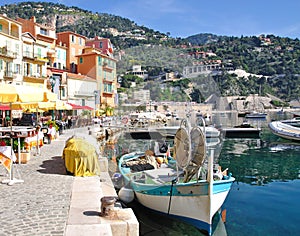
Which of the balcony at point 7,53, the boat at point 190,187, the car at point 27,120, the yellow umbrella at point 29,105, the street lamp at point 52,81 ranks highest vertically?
the balcony at point 7,53

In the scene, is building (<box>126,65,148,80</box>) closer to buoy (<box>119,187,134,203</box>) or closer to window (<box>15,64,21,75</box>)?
buoy (<box>119,187,134,203</box>)

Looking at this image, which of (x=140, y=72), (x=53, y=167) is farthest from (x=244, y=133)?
(x=53, y=167)

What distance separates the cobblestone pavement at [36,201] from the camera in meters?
6.10

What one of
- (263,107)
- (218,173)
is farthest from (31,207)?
(263,107)

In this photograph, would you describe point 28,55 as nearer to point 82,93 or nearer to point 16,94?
point 82,93

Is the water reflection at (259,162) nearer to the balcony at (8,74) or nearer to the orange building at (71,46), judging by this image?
the balcony at (8,74)

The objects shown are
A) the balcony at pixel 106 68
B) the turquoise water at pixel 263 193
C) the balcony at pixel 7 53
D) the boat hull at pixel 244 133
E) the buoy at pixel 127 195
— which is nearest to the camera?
the turquoise water at pixel 263 193

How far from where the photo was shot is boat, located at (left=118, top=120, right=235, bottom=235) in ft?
32.4

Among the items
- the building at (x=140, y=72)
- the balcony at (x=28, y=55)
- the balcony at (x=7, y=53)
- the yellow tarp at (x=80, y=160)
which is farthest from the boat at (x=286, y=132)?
the balcony at (x=7, y=53)

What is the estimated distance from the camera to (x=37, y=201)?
7.73 meters

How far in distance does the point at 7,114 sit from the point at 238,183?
26496 mm

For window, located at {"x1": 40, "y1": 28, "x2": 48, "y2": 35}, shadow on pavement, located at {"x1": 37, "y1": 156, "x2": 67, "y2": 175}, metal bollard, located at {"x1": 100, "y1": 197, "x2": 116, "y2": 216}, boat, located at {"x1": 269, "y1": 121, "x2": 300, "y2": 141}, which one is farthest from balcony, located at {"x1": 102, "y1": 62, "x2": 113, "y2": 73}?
metal bollard, located at {"x1": 100, "y1": 197, "x2": 116, "y2": 216}

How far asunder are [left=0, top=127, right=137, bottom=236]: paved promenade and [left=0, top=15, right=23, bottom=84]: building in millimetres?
27065

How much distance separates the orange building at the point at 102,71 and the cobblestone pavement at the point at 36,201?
36698mm
